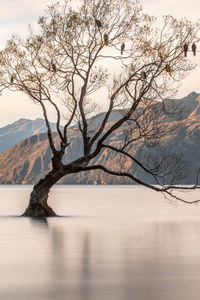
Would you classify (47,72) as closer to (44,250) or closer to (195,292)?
(44,250)

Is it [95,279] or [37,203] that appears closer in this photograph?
[95,279]

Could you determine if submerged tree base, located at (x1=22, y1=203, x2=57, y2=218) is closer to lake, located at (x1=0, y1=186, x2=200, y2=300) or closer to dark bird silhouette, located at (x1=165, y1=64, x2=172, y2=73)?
lake, located at (x1=0, y1=186, x2=200, y2=300)

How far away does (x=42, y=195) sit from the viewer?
57062 millimetres

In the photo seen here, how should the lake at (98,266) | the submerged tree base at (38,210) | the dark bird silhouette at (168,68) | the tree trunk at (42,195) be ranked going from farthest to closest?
the submerged tree base at (38,210), the tree trunk at (42,195), the dark bird silhouette at (168,68), the lake at (98,266)

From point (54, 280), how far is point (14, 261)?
6518 mm

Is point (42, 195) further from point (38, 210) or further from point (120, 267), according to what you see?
point (120, 267)

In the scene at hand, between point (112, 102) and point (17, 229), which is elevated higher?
point (112, 102)

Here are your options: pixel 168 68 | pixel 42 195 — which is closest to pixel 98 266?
pixel 168 68

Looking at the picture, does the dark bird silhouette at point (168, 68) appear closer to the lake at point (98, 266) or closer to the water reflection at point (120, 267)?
the lake at point (98, 266)

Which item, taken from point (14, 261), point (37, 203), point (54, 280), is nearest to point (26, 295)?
point (54, 280)

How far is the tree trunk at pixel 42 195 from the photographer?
56.4 m

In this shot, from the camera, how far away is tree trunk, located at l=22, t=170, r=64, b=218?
56.4 m

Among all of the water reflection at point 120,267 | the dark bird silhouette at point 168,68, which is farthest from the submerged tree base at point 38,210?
the dark bird silhouette at point 168,68

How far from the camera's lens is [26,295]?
60.2ft
